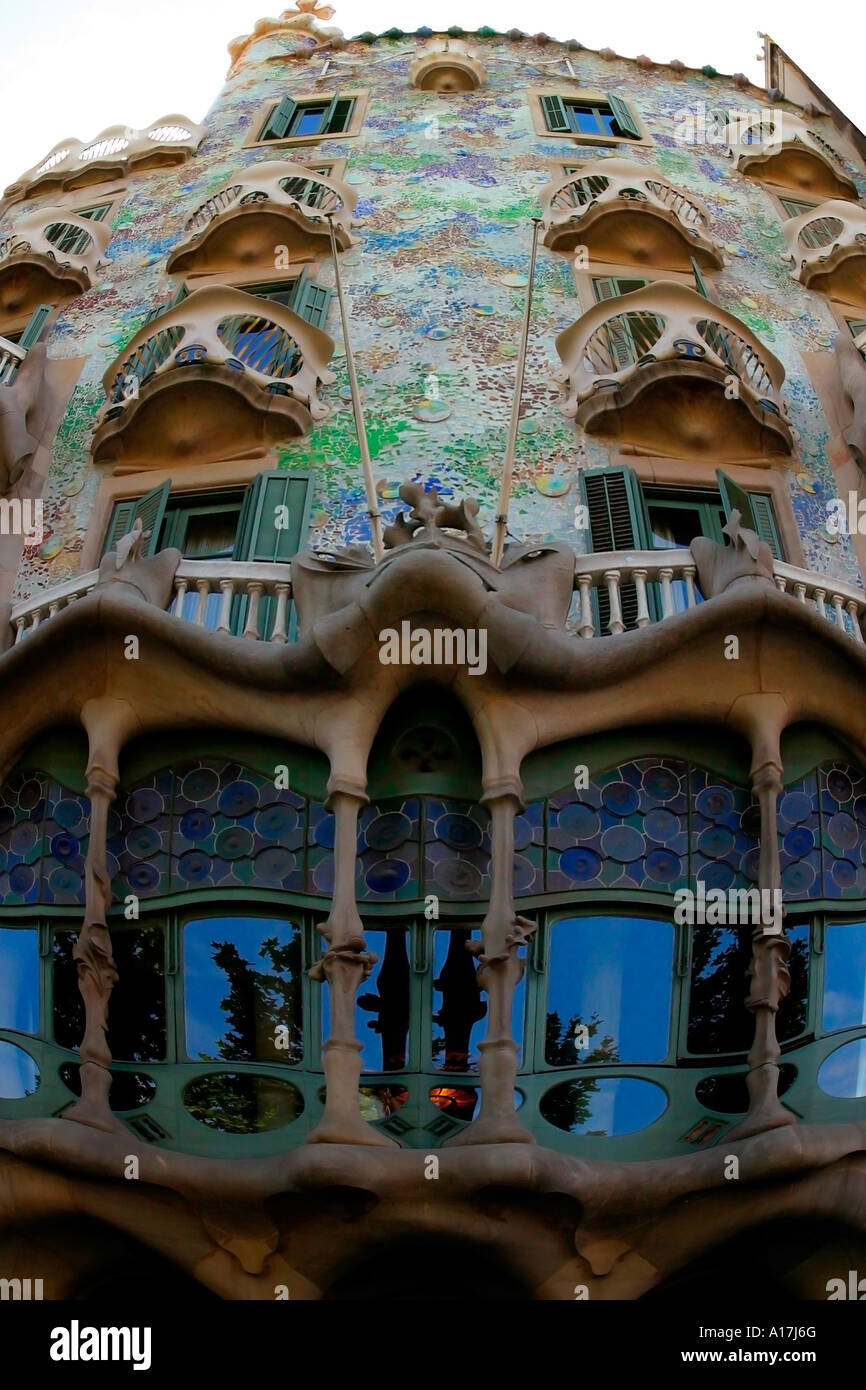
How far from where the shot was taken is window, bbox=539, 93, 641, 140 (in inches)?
754

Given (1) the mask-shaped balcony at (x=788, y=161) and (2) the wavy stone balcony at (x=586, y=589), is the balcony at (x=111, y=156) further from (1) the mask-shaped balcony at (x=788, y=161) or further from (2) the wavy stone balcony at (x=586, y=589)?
(2) the wavy stone balcony at (x=586, y=589)

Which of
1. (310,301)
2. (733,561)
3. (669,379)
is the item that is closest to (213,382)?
(310,301)

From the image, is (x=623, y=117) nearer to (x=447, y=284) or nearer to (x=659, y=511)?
(x=447, y=284)

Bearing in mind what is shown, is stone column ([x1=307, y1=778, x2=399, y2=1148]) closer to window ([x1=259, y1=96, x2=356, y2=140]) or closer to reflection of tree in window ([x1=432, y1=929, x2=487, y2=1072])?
reflection of tree in window ([x1=432, y1=929, x2=487, y2=1072])

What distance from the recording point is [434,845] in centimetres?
1009

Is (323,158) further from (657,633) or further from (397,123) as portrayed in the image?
(657,633)

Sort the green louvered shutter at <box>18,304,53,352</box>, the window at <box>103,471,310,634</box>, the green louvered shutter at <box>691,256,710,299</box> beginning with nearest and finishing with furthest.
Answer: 1. the window at <box>103,471,310,634</box>
2. the green louvered shutter at <box>691,256,710,299</box>
3. the green louvered shutter at <box>18,304,53,352</box>

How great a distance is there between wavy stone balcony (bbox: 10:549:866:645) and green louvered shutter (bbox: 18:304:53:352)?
5.32 metres

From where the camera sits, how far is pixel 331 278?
629 inches

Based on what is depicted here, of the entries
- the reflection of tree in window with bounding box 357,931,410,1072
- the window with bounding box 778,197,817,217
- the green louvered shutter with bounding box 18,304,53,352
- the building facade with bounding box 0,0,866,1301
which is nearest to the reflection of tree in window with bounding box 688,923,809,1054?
the building facade with bounding box 0,0,866,1301

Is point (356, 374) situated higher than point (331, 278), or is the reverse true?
point (331, 278)
